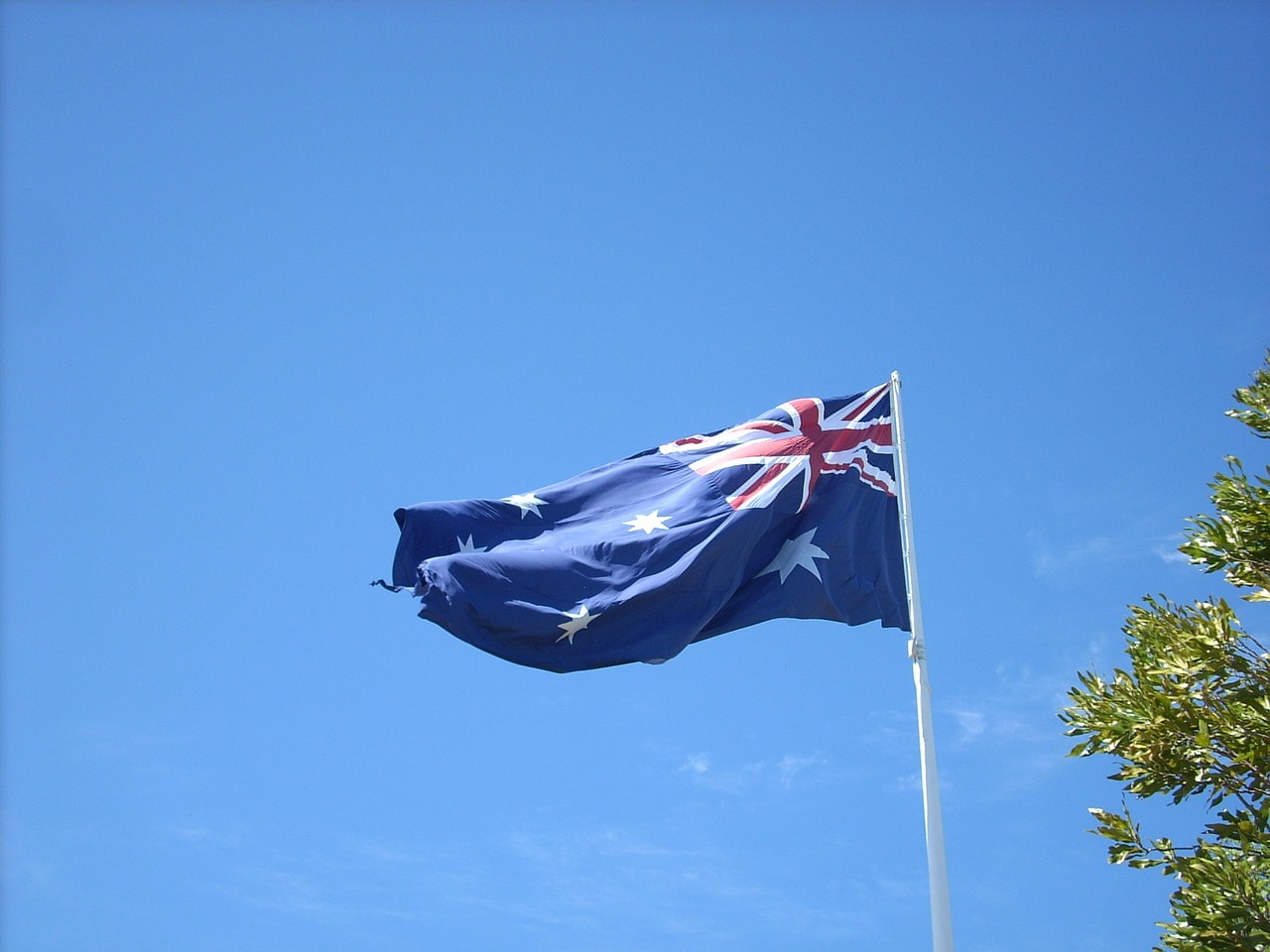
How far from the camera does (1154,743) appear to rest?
13625 millimetres

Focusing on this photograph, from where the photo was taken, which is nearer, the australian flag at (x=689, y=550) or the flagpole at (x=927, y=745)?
the flagpole at (x=927, y=745)

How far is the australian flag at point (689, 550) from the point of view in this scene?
16391 mm

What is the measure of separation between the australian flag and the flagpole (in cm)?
82

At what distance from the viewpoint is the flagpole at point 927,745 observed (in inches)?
540

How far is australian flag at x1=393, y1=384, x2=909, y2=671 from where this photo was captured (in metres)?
16.4

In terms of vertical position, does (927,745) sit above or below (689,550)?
below

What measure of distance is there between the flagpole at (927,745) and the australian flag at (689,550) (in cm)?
82

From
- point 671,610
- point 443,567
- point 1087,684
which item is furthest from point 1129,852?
point 443,567

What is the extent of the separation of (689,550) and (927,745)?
363 centimetres

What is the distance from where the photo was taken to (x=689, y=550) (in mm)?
16859

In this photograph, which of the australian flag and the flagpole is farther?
the australian flag

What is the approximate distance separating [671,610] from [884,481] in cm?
305

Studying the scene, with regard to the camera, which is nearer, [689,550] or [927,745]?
[927,745]

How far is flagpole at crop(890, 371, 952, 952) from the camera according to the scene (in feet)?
45.0
